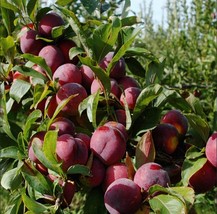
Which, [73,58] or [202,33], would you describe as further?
[202,33]

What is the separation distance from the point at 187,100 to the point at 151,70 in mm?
132

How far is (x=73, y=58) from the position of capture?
95 cm

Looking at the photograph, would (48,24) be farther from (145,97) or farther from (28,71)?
(145,97)

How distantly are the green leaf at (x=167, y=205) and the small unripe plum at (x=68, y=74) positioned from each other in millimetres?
315

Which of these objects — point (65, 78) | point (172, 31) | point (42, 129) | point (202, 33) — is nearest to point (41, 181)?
point (42, 129)

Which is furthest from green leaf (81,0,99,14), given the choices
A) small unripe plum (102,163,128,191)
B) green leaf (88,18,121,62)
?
small unripe plum (102,163,128,191)

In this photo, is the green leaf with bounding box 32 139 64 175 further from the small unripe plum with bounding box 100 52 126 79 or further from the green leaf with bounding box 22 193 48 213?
the small unripe plum with bounding box 100 52 126 79

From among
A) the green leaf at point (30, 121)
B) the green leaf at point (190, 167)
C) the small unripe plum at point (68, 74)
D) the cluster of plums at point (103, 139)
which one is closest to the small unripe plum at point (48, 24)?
the cluster of plums at point (103, 139)

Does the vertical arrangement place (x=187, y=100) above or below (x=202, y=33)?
above

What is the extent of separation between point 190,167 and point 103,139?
16cm

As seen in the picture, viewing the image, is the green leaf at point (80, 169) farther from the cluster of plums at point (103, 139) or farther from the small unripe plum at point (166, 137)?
the small unripe plum at point (166, 137)

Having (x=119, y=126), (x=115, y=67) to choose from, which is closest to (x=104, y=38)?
(x=115, y=67)

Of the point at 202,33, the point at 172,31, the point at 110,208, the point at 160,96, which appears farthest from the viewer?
the point at 172,31

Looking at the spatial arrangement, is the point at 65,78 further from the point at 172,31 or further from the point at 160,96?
the point at 172,31
